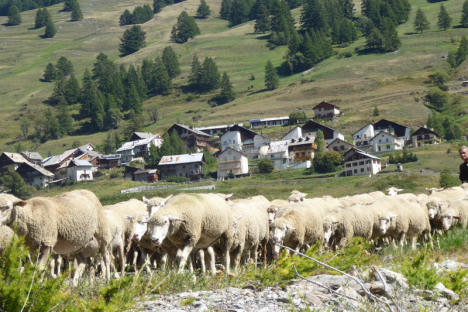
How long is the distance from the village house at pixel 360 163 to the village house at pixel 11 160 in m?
74.7

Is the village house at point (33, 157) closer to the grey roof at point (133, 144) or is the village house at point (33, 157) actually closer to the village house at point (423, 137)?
the grey roof at point (133, 144)

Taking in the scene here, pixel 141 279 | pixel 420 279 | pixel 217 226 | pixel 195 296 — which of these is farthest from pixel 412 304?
pixel 217 226

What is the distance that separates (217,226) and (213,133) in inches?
5216

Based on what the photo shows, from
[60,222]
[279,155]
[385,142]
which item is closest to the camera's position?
[60,222]

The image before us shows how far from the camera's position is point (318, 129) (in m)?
125

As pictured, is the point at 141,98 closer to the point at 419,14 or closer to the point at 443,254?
the point at 419,14

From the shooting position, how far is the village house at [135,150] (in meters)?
134

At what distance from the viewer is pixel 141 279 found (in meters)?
8.77

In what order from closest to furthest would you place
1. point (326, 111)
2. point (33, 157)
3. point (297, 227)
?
1. point (297, 227)
2. point (326, 111)
3. point (33, 157)

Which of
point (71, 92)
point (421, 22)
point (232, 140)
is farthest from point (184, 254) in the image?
point (421, 22)

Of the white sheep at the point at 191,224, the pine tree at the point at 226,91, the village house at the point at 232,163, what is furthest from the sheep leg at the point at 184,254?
the pine tree at the point at 226,91

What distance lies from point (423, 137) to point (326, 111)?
3001cm

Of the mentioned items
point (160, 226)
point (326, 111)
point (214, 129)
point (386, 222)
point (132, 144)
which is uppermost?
point (160, 226)

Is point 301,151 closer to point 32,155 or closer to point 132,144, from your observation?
point 132,144
